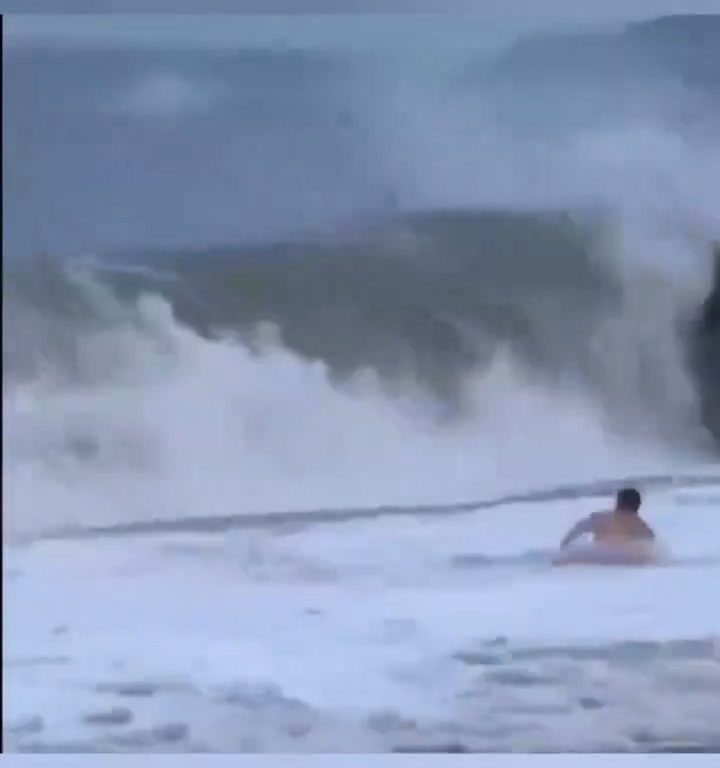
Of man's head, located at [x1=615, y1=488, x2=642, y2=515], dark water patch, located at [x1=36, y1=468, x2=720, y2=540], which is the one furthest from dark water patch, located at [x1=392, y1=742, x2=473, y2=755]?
man's head, located at [x1=615, y1=488, x2=642, y2=515]

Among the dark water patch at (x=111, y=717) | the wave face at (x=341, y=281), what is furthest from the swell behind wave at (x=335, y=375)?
the dark water patch at (x=111, y=717)

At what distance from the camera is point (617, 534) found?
1.45 meters

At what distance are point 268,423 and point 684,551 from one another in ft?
1.94

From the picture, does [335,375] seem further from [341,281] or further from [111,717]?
[111,717]

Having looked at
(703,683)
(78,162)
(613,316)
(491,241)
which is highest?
(78,162)

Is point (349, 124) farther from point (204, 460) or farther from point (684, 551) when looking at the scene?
point (684, 551)

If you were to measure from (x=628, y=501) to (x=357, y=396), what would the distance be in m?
0.40

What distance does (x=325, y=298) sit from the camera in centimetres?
149

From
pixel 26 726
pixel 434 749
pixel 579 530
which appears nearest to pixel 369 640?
pixel 434 749

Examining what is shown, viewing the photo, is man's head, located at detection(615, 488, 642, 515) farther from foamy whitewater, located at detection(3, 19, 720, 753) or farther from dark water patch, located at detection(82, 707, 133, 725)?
dark water patch, located at detection(82, 707, 133, 725)

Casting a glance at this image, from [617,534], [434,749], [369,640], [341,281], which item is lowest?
[434,749]

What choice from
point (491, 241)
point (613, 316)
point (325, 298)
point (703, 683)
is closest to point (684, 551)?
point (703, 683)

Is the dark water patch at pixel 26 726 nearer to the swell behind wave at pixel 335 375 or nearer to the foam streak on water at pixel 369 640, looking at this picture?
the foam streak on water at pixel 369 640

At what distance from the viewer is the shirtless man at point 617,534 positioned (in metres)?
1.44
